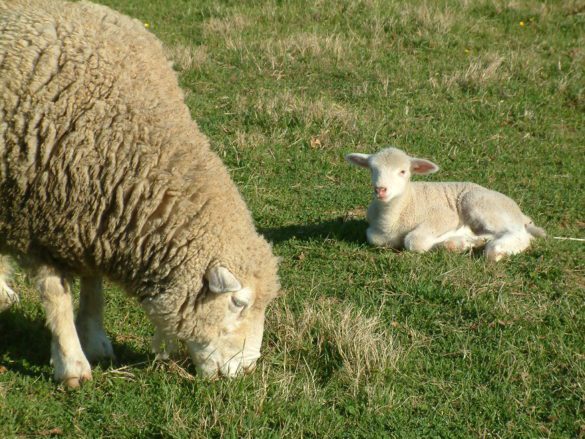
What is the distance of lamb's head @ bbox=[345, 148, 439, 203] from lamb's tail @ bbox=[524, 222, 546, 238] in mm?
973

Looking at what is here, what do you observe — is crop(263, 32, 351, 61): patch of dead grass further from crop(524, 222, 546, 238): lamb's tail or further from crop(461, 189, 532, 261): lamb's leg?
crop(524, 222, 546, 238): lamb's tail

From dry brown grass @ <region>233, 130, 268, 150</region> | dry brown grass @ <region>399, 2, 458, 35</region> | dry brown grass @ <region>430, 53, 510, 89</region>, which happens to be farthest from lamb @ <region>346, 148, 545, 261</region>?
dry brown grass @ <region>399, 2, 458, 35</region>

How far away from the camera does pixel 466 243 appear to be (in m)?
6.61

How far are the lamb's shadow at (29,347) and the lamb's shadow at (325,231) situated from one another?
1897 mm

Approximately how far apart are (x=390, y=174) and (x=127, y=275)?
259 centimetres

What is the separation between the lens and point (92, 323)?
4.98 m

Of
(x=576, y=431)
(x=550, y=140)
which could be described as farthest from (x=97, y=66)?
(x=550, y=140)

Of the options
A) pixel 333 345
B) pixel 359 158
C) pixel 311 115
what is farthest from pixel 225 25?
pixel 333 345

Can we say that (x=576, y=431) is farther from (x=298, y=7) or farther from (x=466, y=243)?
(x=298, y=7)

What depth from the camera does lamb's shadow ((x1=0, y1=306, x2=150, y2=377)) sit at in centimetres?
483

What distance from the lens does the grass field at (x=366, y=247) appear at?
4426mm

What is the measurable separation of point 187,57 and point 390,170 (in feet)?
14.1

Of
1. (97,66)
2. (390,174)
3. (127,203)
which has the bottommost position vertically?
(390,174)

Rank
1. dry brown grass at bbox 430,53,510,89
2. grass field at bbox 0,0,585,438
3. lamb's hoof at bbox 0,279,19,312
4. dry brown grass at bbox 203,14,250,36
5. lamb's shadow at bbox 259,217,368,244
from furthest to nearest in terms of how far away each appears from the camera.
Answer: dry brown grass at bbox 203,14,250,36 < dry brown grass at bbox 430,53,510,89 < lamb's shadow at bbox 259,217,368,244 < lamb's hoof at bbox 0,279,19,312 < grass field at bbox 0,0,585,438
